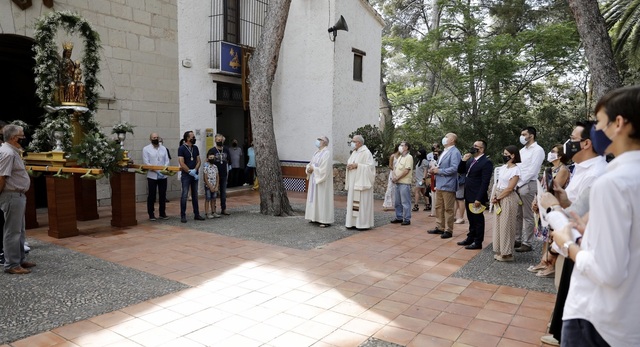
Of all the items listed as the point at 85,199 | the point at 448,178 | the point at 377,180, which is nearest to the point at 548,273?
the point at 448,178

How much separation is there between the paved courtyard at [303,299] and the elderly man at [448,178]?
50cm

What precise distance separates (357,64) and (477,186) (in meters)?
9.35

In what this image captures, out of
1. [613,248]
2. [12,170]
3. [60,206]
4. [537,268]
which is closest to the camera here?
[613,248]

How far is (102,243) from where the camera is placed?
6719 mm

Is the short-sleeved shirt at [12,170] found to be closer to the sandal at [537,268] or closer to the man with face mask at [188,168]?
the man with face mask at [188,168]

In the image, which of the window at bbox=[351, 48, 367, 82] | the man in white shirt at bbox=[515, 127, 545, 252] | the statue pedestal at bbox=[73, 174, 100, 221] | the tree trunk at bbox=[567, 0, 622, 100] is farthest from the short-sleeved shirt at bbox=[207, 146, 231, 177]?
the tree trunk at bbox=[567, 0, 622, 100]

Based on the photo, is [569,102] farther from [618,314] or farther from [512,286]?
[618,314]

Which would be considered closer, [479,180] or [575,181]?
[575,181]

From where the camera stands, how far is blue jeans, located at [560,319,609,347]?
1641 mm

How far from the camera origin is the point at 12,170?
496 centimetres

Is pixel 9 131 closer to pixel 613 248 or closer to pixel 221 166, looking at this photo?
pixel 221 166

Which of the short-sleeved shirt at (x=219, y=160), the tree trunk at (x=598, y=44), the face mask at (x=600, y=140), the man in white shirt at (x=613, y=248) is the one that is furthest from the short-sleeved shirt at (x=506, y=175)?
the short-sleeved shirt at (x=219, y=160)

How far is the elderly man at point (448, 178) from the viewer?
282 inches

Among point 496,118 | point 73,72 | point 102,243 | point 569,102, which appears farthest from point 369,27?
point 102,243
